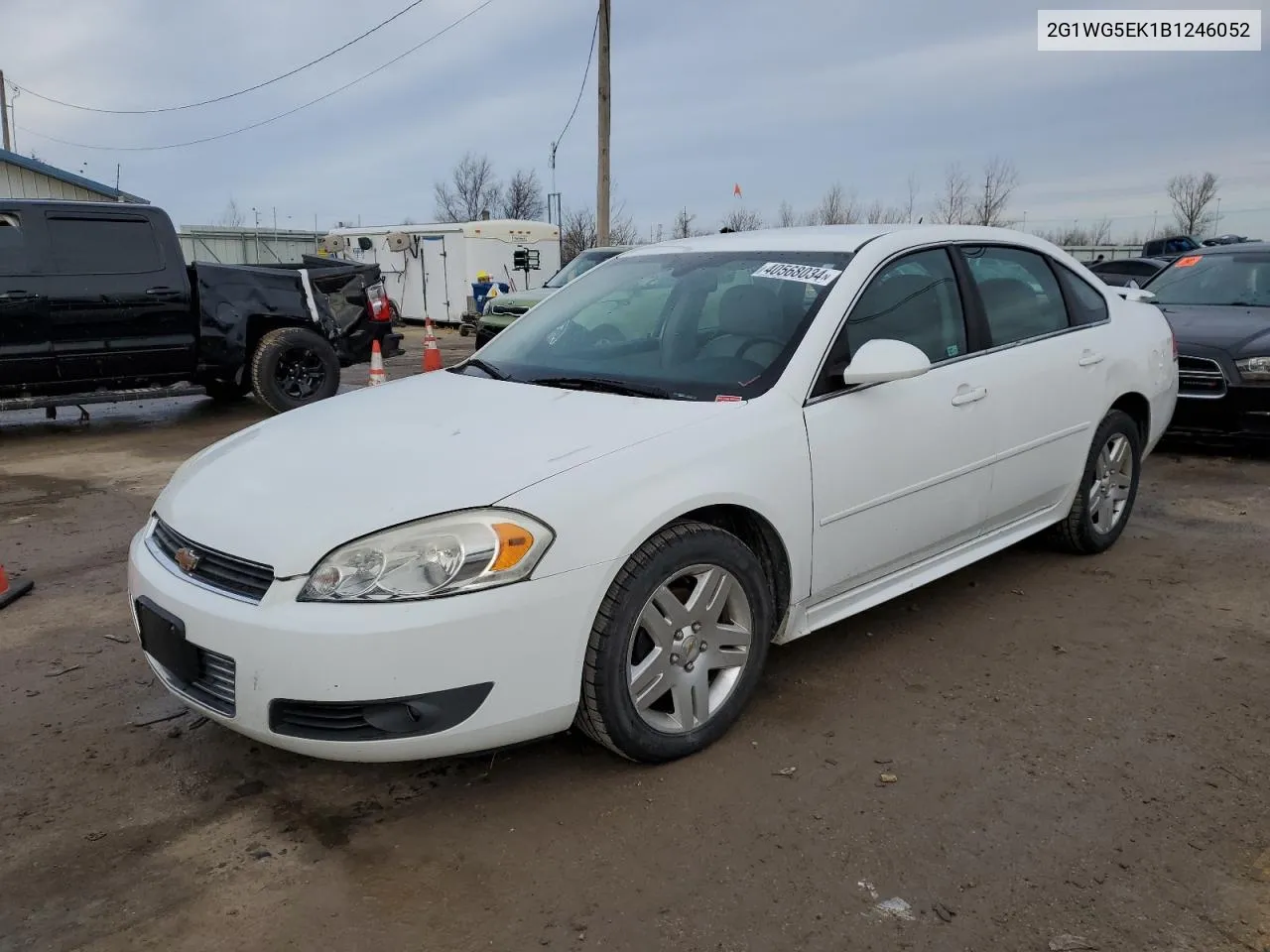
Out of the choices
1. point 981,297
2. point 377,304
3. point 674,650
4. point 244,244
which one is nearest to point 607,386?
point 674,650

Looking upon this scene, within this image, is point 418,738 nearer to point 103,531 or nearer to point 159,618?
point 159,618

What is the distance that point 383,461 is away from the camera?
2840mm

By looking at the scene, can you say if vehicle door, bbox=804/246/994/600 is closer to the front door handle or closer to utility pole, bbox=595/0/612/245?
the front door handle

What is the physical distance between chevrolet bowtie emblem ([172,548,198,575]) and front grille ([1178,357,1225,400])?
6681mm

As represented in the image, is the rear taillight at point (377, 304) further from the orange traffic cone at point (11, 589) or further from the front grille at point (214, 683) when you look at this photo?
the front grille at point (214, 683)

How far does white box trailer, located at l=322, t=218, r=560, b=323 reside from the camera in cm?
2128

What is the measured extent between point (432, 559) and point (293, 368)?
7.88m

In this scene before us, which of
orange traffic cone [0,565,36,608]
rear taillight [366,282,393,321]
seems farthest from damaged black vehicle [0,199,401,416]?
orange traffic cone [0,565,36,608]

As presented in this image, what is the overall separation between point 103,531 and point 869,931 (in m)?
5.01

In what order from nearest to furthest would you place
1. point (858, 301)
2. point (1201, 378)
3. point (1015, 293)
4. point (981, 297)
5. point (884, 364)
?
1. point (884, 364)
2. point (858, 301)
3. point (981, 297)
4. point (1015, 293)
5. point (1201, 378)

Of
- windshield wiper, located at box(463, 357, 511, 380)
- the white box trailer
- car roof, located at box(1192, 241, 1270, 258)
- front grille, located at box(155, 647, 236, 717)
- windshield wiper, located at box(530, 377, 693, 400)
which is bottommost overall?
front grille, located at box(155, 647, 236, 717)

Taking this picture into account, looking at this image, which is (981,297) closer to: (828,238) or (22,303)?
(828,238)

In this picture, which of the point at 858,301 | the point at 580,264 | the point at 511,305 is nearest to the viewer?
the point at 858,301

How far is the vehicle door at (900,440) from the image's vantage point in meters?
3.25
